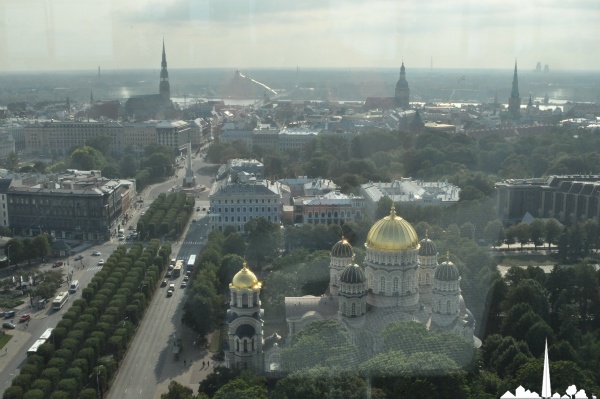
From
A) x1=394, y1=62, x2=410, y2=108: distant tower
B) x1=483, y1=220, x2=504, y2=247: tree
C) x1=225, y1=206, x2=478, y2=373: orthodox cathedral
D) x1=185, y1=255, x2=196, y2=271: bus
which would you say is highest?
x1=394, y1=62, x2=410, y2=108: distant tower

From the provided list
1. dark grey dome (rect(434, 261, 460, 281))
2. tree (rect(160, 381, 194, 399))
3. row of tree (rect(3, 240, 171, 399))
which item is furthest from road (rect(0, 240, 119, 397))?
dark grey dome (rect(434, 261, 460, 281))

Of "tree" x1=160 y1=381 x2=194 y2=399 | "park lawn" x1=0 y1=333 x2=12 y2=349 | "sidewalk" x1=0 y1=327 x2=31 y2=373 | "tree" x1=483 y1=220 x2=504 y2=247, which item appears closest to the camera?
"tree" x1=160 y1=381 x2=194 y2=399

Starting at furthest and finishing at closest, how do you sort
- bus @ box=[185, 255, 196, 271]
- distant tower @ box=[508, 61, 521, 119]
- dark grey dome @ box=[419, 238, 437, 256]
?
distant tower @ box=[508, 61, 521, 119], bus @ box=[185, 255, 196, 271], dark grey dome @ box=[419, 238, 437, 256]

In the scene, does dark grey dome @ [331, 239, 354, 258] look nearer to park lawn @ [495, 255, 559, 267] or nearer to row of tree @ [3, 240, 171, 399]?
row of tree @ [3, 240, 171, 399]

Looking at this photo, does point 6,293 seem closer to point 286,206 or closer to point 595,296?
point 286,206

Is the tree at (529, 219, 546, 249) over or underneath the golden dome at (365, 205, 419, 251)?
underneath

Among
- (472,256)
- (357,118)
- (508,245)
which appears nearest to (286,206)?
(508,245)

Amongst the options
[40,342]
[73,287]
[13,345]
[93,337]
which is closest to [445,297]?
[93,337]
